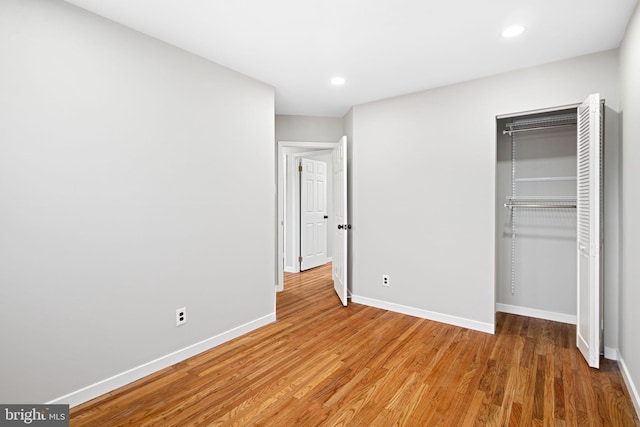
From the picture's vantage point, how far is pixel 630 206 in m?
2.18

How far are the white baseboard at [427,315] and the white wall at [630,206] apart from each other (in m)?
1.02

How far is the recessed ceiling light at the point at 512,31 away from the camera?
2273 millimetres

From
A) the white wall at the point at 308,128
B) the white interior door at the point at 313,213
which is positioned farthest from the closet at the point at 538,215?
the white interior door at the point at 313,213

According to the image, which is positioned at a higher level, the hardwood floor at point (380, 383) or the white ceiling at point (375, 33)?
the white ceiling at point (375, 33)

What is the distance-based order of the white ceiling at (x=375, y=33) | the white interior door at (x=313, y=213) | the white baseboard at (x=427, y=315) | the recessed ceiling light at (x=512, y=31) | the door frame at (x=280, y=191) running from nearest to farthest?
1. the white ceiling at (x=375, y=33)
2. the recessed ceiling light at (x=512, y=31)
3. the white baseboard at (x=427, y=315)
4. the door frame at (x=280, y=191)
5. the white interior door at (x=313, y=213)

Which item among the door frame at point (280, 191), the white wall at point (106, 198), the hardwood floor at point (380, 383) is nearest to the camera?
the white wall at point (106, 198)

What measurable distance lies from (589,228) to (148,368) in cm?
348

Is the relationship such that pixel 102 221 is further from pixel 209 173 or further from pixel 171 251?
pixel 209 173

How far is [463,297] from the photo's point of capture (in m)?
3.32

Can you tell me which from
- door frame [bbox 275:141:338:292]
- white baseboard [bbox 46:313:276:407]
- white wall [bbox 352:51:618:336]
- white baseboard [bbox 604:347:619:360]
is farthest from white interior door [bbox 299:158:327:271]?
white baseboard [bbox 604:347:619:360]

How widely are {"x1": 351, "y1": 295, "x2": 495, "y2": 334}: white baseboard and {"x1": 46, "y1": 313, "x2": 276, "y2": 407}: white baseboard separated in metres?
1.40

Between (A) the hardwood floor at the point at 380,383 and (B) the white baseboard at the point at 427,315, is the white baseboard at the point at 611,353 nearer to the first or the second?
(A) the hardwood floor at the point at 380,383

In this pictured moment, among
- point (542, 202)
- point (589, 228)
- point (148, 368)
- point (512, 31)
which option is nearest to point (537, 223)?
point (542, 202)

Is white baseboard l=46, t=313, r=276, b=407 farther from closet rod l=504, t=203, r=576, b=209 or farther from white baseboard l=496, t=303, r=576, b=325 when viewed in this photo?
closet rod l=504, t=203, r=576, b=209
